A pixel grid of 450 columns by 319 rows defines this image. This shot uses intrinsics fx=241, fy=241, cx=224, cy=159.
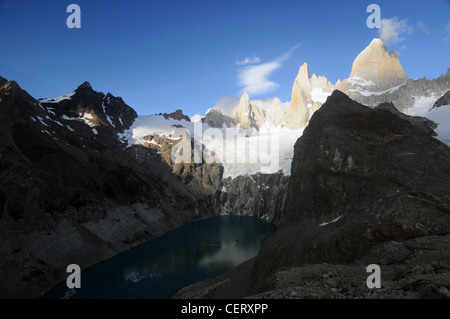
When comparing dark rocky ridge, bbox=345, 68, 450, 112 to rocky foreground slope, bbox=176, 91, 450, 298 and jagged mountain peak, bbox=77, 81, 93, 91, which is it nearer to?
rocky foreground slope, bbox=176, 91, 450, 298

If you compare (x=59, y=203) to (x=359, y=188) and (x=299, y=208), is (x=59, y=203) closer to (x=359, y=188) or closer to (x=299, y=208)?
(x=299, y=208)

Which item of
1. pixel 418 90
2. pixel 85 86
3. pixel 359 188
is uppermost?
pixel 85 86

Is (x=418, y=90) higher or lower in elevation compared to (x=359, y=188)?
higher

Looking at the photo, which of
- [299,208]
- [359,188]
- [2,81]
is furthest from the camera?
Result: [2,81]

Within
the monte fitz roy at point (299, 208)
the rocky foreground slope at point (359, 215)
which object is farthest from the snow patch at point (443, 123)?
the rocky foreground slope at point (359, 215)

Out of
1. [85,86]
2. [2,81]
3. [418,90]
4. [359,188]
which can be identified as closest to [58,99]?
[85,86]

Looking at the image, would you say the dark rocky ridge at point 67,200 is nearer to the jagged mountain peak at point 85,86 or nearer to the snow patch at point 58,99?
the snow patch at point 58,99
